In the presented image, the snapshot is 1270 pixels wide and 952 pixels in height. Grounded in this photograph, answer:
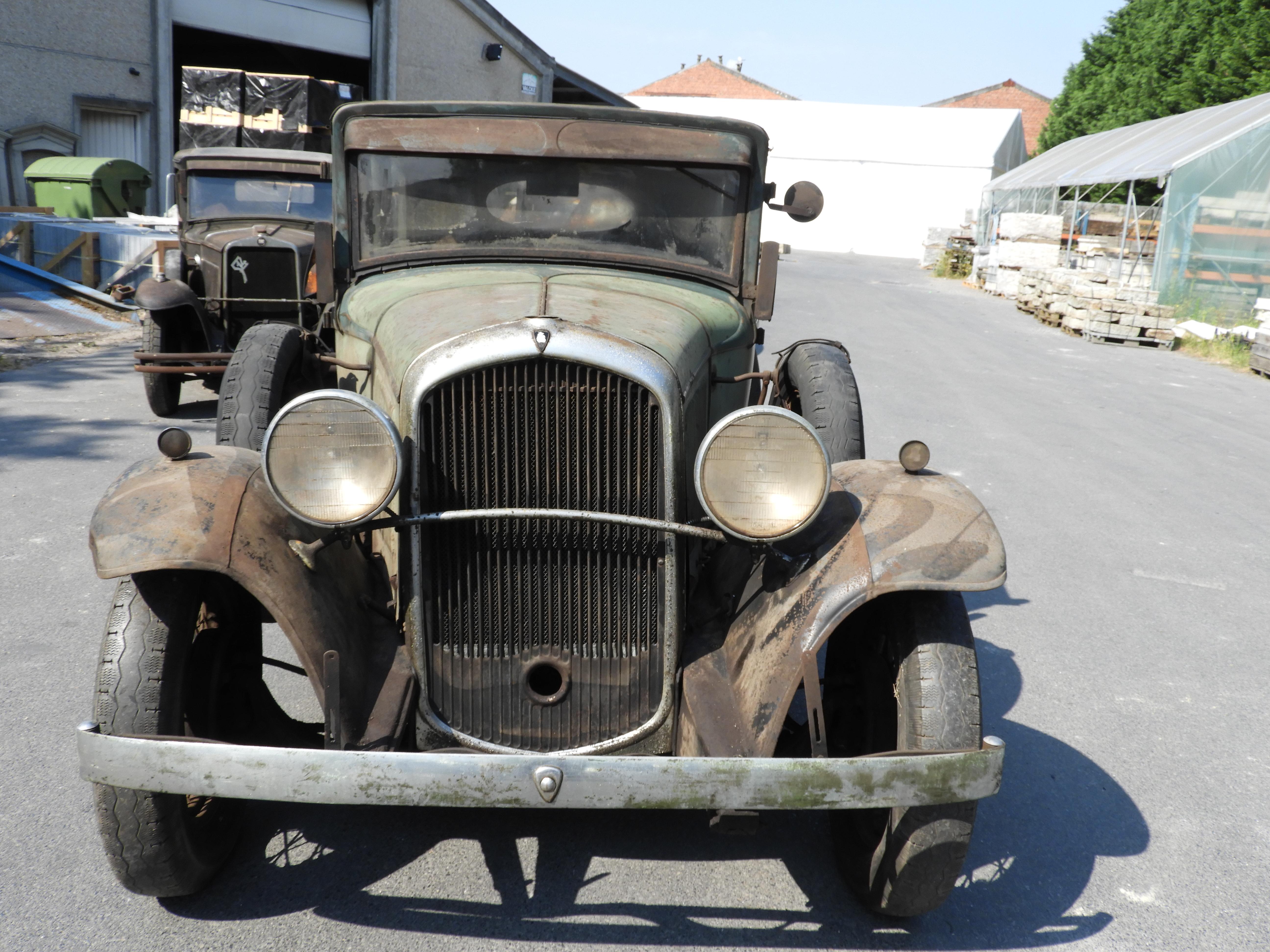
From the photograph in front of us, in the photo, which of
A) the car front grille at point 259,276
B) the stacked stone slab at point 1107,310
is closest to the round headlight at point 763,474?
the car front grille at point 259,276

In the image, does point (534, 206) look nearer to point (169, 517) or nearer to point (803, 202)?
point (803, 202)

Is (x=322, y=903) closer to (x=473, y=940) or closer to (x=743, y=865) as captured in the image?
(x=473, y=940)

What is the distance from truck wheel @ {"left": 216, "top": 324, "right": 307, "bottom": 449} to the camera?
4.01 m

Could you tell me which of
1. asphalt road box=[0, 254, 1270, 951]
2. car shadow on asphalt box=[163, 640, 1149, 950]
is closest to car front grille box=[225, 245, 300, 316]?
asphalt road box=[0, 254, 1270, 951]

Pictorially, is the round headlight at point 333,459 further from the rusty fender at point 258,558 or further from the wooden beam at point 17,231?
the wooden beam at point 17,231

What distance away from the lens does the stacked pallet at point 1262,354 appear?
1224 cm

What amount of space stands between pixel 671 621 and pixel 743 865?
0.73 metres

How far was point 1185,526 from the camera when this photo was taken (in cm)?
626

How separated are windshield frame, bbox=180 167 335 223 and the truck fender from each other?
851 millimetres

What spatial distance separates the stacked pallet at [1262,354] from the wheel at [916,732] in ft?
38.2

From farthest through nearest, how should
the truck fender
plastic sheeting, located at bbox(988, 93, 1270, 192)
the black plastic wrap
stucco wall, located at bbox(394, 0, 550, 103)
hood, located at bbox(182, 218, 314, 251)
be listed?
1. stucco wall, located at bbox(394, 0, 550, 103)
2. plastic sheeting, located at bbox(988, 93, 1270, 192)
3. the black plastic wrap
4. hood, located at bbox(182, 218, 314, 251)
5. the truck fender

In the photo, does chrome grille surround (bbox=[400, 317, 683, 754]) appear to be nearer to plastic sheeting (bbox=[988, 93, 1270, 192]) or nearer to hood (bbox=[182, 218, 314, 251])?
hood (bbox=[182, 218, 314, 251])

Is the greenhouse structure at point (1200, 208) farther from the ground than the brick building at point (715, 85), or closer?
closer

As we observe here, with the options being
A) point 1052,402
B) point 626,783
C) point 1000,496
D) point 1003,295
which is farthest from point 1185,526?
point 1003,295
